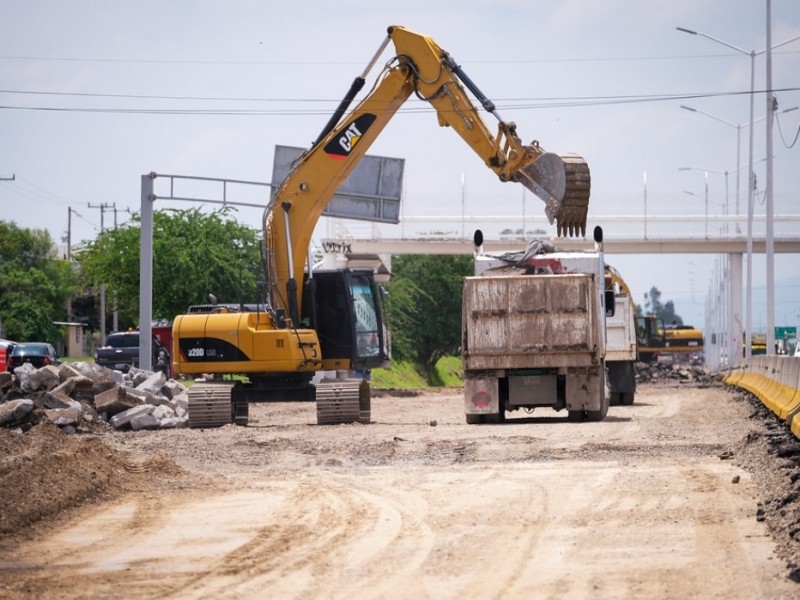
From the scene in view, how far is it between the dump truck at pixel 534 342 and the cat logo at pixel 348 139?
11.6 feet

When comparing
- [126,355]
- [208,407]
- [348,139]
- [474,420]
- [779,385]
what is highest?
[348,139]

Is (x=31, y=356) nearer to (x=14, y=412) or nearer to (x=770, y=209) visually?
(x=14, y=412)

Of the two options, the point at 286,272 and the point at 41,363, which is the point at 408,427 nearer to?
the point at 286,272

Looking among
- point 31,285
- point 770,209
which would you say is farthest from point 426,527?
point 31,285

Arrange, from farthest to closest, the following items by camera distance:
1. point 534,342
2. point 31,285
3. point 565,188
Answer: point 31,285 → point 534,342 → point 565,188

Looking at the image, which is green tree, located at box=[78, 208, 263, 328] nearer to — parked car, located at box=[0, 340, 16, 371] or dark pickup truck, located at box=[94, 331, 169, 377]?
dark pickup truck, located at box=[94, 331, 169, 377]

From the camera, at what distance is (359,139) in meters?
25.8

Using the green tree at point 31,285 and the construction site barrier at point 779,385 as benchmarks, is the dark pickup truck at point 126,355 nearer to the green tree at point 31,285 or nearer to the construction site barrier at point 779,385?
the construction site barrier at point 779,385

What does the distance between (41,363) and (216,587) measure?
124ft

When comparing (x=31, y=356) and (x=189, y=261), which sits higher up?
(x=189, y=261)

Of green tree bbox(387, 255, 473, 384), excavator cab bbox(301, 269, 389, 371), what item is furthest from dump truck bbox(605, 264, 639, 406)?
green tree bbox(387, 255, 473, 384)

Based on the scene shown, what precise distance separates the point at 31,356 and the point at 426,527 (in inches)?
1419

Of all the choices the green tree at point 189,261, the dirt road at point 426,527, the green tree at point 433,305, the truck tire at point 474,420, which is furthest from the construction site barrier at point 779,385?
the green tree at point 433,305

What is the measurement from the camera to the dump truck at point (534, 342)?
23797 mm
